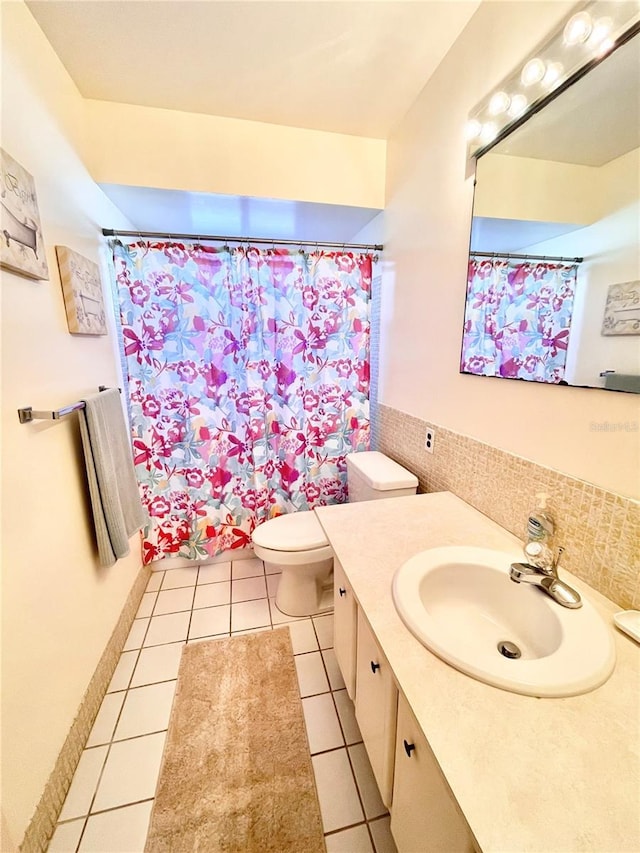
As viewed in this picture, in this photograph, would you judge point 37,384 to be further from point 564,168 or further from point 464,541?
point 564,168

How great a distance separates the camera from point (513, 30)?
1.00 m

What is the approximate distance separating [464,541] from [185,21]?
6.50 ft

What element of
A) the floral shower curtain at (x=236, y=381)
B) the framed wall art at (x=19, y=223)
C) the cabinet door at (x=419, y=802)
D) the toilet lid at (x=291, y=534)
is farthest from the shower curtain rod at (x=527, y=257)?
the framed wall art at (x=19, y=223)

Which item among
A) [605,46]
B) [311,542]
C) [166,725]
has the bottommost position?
[166,725]

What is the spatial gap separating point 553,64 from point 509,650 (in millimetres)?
1538

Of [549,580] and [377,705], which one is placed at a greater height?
[549,580]

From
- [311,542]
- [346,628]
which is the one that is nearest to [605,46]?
[346,628]

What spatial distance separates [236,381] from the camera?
6.30 ft

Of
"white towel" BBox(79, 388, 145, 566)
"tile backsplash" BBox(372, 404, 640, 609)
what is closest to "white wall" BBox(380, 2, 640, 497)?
"tile backsplash" BBox(372, 404, 640, 609)

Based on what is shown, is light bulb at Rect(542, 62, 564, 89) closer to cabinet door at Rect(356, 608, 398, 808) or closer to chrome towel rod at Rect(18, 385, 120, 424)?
cabinet door at Rect(356, 608, 398, 808)

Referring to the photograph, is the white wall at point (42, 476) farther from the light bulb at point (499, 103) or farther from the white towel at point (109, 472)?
the light bulb at point (499, 103)

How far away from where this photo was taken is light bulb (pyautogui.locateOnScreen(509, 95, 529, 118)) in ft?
3.22

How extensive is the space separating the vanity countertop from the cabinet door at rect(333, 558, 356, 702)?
267mm

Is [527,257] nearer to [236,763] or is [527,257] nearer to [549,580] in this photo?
[549,580]
